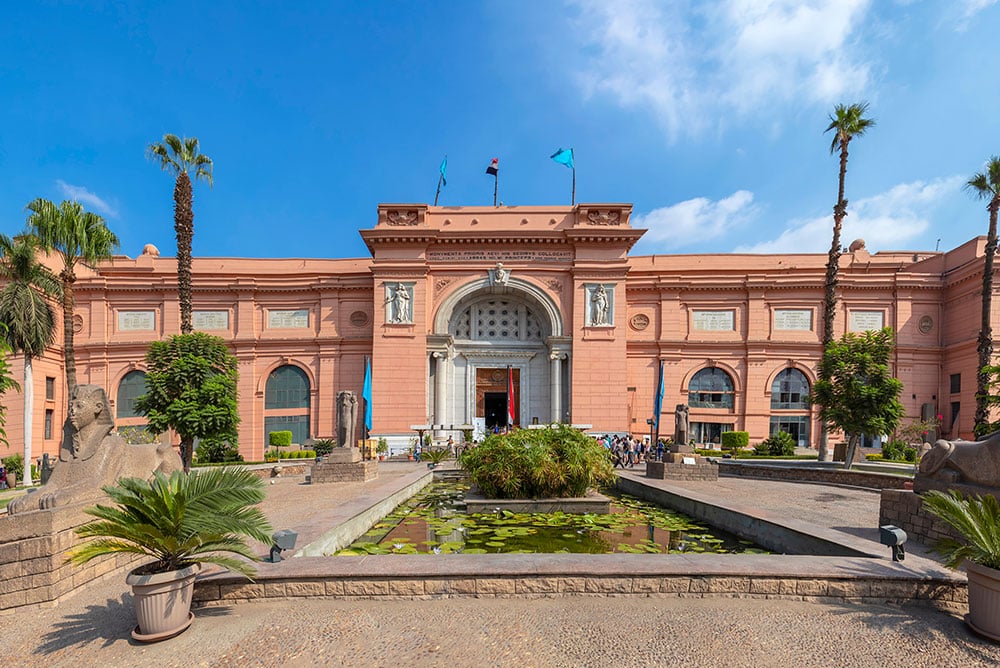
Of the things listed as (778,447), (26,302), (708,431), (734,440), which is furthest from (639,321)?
(26,302)

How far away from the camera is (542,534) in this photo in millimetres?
7668

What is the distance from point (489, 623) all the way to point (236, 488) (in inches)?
100

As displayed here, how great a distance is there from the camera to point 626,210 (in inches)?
944

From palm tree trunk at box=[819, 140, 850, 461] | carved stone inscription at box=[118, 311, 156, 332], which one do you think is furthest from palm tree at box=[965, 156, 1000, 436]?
carved stone inscription at box=[118, 311, 156, 332]

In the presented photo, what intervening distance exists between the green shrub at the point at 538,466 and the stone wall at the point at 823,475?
27.2 feet

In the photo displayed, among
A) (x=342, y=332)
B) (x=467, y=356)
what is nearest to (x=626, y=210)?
(x=467, y=356)

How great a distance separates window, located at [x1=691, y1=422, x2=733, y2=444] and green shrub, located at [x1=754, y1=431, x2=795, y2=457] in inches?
Result: 107

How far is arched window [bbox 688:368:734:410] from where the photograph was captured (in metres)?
25.2

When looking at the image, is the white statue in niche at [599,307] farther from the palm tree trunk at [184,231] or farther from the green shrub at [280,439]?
the palm tree trunk at [184,231]

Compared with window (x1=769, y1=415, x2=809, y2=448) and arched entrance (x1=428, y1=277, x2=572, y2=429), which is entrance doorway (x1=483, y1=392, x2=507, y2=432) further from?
window (x1=769, y1=415, x2=809, y2=448)

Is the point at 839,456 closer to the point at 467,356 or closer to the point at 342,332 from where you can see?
the point at 467,356

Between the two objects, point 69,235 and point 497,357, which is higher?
point 69,235

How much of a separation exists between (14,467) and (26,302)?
622cm

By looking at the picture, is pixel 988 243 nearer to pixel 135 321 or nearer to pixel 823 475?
pixel 823 475
